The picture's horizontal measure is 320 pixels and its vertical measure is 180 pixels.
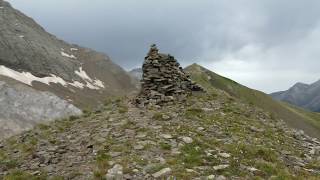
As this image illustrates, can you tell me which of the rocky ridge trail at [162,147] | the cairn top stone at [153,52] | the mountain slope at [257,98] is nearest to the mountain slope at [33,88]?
the mountain slope at [257,98]

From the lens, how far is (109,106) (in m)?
34.3

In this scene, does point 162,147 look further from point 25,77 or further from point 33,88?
point 25,77

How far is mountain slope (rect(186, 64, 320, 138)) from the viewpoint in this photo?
463 ft

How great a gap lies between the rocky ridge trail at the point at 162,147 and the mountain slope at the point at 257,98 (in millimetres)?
108357

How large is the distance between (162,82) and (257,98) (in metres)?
124

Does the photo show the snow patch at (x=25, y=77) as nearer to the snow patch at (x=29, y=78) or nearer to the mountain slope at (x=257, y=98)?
the snow patch at (x=29, y=78)

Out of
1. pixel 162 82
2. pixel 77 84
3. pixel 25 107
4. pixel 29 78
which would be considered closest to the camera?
pixel 162 82

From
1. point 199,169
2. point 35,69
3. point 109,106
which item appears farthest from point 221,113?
point 35,69

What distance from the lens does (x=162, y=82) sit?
35219 mm

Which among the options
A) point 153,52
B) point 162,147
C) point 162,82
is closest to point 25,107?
point 153,52

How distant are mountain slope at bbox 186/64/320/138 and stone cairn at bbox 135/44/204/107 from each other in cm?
10111

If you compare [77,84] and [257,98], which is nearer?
[257,98]

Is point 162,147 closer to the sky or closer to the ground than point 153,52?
closer to the ground

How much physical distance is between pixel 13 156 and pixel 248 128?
48.7 feet
